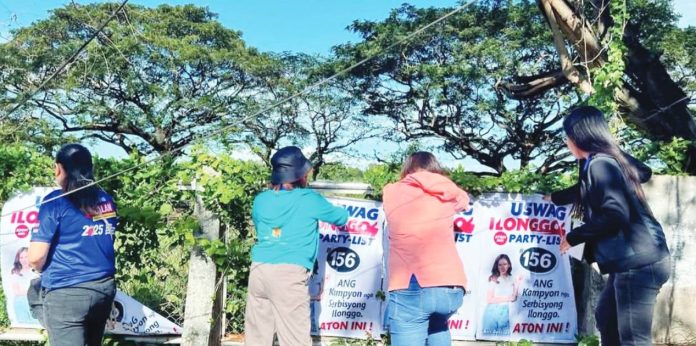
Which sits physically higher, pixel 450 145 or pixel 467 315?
pixel 450 145

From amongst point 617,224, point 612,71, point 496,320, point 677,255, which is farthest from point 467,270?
point 612,71

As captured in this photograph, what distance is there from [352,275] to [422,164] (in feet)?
4.81

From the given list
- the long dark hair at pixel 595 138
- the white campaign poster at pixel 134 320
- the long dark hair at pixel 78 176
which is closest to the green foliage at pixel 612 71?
the long dark hair at pixel 595 138

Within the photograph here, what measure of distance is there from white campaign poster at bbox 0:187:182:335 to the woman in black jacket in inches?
134

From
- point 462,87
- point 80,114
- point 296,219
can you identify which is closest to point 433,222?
point 296,219

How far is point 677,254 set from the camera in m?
5.41

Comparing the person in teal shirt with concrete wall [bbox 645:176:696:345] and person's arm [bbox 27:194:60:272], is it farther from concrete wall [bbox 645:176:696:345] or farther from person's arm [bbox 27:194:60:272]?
concrete wall [bbox 645:176:696:345]

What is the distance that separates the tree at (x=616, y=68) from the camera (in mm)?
6141

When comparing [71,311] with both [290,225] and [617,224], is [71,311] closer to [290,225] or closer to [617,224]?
[290,225]

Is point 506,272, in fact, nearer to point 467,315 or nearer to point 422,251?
point 467,315

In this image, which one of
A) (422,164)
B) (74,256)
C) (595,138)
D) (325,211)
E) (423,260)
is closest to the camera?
(595,138)

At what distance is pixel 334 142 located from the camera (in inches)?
1093

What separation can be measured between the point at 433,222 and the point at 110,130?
2443cm

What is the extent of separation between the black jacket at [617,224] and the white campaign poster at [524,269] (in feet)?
6.09
